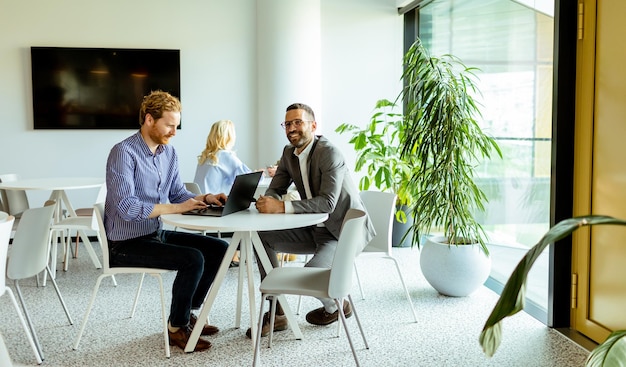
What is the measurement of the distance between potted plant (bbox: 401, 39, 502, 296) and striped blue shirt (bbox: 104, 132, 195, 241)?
A: 1.84m

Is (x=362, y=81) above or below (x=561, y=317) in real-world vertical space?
above

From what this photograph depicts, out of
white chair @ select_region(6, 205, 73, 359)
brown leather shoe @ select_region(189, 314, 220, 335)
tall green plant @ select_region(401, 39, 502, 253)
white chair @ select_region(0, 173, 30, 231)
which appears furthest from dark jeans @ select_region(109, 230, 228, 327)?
white chair @ select_region(0, 173, 30, 231)

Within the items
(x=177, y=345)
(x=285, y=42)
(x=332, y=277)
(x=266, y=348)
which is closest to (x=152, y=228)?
(x=177, y=345)

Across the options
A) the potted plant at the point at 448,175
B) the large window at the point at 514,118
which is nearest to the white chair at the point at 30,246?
the potted plant at the point at 448,175

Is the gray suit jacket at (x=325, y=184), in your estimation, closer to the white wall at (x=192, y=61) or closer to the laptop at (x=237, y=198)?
the laptop at (x=237, y=198)

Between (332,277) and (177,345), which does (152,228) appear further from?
(332,277)

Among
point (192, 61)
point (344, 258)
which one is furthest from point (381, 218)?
point (192, 61)

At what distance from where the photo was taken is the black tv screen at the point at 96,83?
6949 millimetres

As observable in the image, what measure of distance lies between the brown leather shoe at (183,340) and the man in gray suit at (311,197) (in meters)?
0.37

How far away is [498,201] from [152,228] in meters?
2.71

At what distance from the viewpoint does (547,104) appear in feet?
14.1

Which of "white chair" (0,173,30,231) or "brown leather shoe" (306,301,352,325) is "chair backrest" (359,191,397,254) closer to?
"brown leather shoe" (306,301,352,325)

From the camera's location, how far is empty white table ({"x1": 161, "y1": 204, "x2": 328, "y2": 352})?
329 centimetres

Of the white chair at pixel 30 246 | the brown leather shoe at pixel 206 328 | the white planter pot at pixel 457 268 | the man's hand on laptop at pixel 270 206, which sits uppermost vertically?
the man's hand on laptop at pixel 270 206
